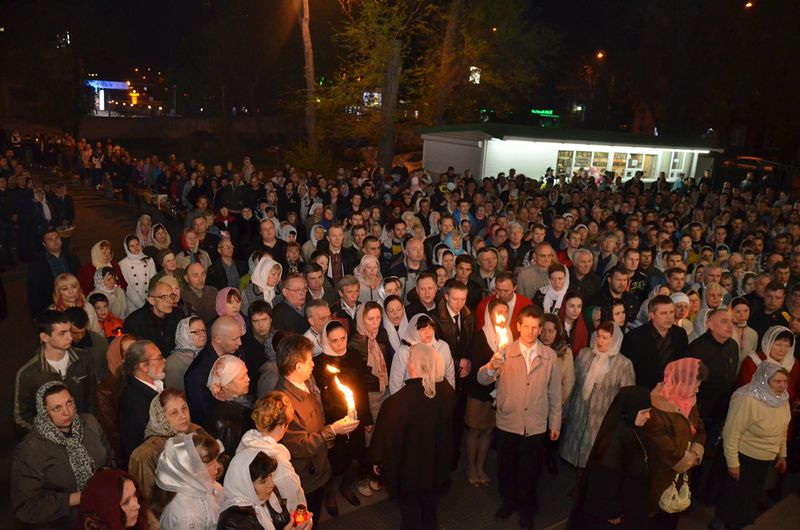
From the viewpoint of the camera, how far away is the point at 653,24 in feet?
124

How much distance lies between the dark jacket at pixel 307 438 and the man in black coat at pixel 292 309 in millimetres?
1661

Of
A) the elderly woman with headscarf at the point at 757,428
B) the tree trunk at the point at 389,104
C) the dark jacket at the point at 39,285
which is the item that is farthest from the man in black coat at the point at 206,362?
the tree trunk at the point at 389,104

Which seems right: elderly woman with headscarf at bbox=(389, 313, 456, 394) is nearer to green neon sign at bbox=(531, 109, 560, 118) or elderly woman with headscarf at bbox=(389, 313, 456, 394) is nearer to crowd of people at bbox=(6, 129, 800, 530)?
crowd of people at bbox=(6, 129, 800, 530)

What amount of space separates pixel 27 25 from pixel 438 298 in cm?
4381

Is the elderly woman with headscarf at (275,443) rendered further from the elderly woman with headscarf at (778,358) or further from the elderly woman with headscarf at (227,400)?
the elderly woman with headscarf at (778,358)

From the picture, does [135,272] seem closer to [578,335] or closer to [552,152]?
[578,335]

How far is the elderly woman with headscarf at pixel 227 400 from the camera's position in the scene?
3.85 m

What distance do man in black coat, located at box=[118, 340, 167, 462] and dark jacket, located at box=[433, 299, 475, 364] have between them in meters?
2.57

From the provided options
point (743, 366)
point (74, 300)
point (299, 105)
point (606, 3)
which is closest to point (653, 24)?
point (606, 3)

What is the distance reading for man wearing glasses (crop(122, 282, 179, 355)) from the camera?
5559mm

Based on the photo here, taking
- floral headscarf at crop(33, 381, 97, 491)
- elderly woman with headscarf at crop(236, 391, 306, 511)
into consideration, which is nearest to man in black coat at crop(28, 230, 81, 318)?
floral headscarf at crop(33, 381, 97, 491)

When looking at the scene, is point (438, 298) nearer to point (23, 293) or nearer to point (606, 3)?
point (23, 293)

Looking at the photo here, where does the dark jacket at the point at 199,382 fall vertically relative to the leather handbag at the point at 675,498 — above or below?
above

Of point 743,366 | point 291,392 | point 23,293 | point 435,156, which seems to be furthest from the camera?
point 435,156
